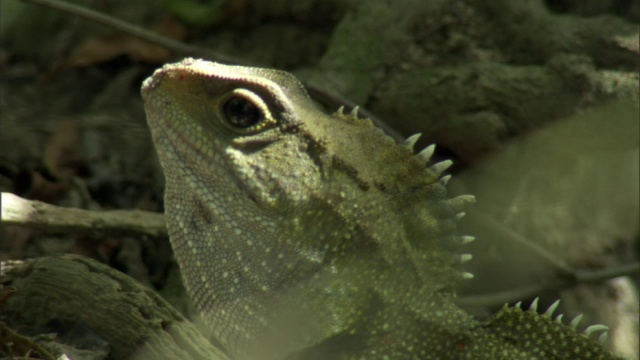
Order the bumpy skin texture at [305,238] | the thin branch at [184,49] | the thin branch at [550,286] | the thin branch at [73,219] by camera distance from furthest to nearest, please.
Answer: the thin branch at [550,286] → the thin branch at [184,49] → the thin branch at [73,219] → the bumpy skin texture at [305,238]

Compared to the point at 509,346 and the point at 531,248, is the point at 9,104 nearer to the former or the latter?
the point at 531,248

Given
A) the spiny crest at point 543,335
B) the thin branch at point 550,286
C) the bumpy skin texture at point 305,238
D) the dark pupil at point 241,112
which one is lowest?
the thin branch at point 550,286

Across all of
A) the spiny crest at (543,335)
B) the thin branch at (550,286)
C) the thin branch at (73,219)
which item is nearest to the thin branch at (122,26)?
the thin branch at (73,219)

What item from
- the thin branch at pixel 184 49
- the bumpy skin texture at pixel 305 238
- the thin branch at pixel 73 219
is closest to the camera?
the bumpy skin texture at pixel 305 238

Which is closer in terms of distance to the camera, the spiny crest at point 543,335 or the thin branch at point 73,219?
the spiny crest at point 543,335

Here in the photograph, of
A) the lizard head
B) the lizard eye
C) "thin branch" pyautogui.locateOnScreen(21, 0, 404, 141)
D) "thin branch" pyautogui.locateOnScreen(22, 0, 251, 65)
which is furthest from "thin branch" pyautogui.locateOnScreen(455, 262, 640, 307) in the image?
the lizard eye

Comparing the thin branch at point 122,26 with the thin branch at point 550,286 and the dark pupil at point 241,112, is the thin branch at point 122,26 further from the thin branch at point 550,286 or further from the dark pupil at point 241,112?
the thin branch at point 550,286

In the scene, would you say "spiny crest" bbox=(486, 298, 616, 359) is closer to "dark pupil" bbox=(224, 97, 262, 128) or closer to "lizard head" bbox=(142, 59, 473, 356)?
"lizard head" bbox=(142, 59, 473, 356)

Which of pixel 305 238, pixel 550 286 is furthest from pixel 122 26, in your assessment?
pixel 550 286

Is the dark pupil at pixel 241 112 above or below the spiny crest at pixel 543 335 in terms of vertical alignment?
above

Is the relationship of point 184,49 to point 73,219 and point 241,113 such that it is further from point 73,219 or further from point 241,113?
point 241,113
